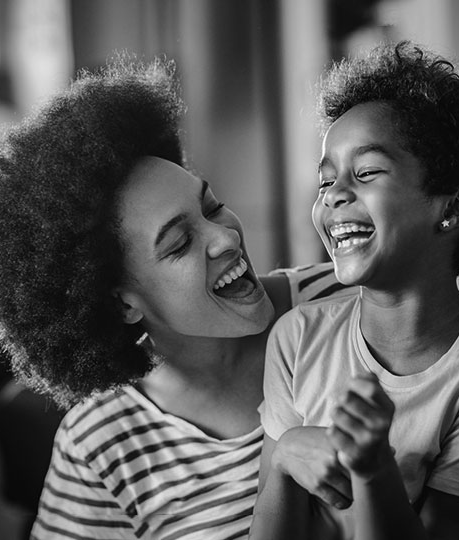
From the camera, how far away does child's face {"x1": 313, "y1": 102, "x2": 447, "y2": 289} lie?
3.57ft

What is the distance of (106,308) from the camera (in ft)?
4.78

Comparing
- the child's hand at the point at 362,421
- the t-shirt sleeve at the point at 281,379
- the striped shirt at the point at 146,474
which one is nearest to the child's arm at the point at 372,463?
the child's hand at the point at 362,421

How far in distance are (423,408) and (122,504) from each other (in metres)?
0.66

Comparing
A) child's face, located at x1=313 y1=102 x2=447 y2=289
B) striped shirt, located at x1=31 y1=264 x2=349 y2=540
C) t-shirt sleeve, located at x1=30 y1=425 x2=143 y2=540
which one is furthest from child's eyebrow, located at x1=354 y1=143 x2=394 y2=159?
t-shirt sleeve, located at x1=30 y1=425 x2=143 y2=540

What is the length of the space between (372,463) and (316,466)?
14cm

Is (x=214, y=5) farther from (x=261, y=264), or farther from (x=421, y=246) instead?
(x=421, y=246)

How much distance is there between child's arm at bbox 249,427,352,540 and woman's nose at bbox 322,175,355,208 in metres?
0.29

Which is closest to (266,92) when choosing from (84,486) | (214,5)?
(214,5)

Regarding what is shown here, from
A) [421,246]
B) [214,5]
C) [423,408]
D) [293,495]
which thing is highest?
[214,5]

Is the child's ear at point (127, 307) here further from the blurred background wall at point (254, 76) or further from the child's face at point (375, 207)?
the blurred background wall at point (254, 76)

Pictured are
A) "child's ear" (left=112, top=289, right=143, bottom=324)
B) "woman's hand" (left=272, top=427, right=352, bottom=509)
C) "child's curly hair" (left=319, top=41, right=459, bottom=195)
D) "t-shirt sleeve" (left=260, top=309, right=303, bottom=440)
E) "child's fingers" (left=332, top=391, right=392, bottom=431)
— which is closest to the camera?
"child's fingers" (left=332, top=391, right=392, bottom=431)

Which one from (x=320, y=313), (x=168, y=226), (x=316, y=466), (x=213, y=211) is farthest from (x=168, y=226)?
(x=316, y=466)

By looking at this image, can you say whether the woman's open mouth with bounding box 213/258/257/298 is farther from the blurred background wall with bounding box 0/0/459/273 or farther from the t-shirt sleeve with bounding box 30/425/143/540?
the blurred background wall with bounding box 0/0/459/273

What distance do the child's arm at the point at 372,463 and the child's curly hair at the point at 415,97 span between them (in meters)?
0.35
